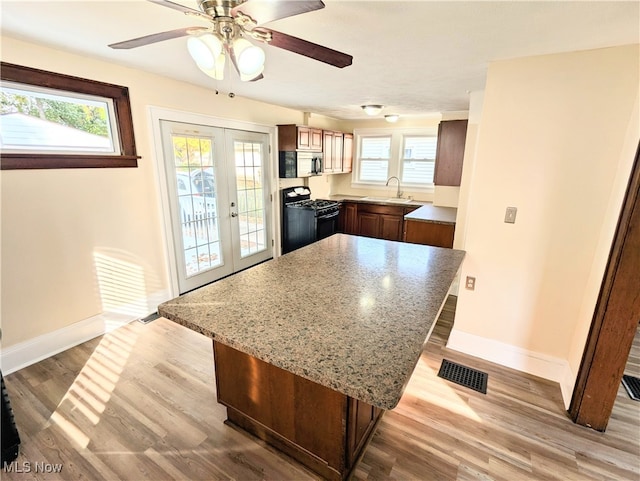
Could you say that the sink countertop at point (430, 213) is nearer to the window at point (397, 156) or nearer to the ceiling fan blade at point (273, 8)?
the window at point (397, 156)

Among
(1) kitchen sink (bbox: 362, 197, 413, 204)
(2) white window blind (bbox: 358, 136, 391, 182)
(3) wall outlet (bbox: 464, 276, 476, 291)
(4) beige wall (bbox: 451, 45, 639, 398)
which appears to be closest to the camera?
(4) beige wall (bbox: 451, 45, 639, 398)

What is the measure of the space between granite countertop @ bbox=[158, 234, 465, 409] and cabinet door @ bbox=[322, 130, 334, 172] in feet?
11.1

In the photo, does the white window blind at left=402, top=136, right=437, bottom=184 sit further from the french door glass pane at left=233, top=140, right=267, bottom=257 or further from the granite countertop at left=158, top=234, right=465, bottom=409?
the granite countertop at left=158, top=234, right=465, bottom=409

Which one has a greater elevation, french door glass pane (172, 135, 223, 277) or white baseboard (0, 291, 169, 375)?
french door glass pane (172, 135, 223, 277)

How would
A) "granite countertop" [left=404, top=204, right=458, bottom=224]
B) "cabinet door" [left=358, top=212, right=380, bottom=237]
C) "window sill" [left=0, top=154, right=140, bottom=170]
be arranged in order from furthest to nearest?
"cabinet door" [left=358, top=212, right=380, bottom=237] → "granite countertop" [left=404, top=204, right=458, bottom=224] → "window sill" [left=0, top=154, right=140, bottom=170]

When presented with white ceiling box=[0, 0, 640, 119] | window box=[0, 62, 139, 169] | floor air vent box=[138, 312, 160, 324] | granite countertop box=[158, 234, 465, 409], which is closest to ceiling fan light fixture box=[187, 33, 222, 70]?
white ceiling box=[0, 0, 640, 119]

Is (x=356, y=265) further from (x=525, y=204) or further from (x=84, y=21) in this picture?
(x=84, y=21)

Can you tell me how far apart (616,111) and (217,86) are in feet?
10.9

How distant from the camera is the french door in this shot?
3264 millimetres

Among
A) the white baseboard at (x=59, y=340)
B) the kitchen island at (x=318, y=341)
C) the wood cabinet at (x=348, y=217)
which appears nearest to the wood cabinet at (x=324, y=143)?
the wood cabinet at (x=348, y=217)

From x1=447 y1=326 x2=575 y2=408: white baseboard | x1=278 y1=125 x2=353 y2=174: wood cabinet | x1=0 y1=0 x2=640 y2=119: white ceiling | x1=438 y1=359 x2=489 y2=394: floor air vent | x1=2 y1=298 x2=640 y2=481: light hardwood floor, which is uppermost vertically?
x1=0 y1=0 x2=640 y2=119: white ceiling

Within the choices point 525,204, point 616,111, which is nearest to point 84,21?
point 525,204

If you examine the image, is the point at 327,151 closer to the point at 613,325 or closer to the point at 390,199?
the point at 390,199

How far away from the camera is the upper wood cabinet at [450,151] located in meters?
3.81
